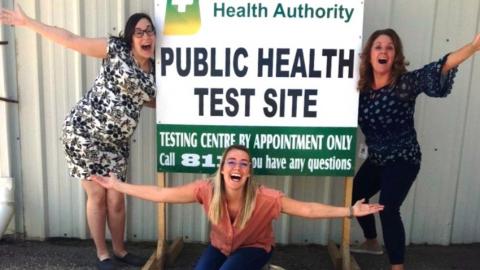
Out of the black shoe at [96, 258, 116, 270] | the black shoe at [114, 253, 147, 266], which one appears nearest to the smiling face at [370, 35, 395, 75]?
the black shoe at [114, 253, 147, 266]

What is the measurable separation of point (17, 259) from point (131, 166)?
1022mm

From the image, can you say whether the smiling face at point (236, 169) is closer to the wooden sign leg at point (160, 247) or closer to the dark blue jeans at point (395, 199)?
the wooden sign leg at point (160, 247)

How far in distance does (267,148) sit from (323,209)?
567 millimetres

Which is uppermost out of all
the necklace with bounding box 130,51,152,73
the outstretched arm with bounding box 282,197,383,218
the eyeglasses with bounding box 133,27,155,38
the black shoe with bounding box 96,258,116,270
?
the eyeglasses with bounding box 133,27,155,38

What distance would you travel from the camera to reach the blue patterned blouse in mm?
3043

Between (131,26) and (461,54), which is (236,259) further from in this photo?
(461,54)

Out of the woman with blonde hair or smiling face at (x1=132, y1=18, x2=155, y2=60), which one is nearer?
the woman with blonde hair

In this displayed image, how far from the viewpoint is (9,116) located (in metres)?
3.86

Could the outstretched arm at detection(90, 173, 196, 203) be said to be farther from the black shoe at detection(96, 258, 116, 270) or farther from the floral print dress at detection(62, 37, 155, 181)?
the black shoe at detection(96, 258, 116, 270)

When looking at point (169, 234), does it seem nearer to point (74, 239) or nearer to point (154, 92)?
point (74, 239)

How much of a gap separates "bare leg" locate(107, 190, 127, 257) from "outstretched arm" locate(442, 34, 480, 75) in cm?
217

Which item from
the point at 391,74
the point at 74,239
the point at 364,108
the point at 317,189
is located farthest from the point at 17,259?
the point at 391,74

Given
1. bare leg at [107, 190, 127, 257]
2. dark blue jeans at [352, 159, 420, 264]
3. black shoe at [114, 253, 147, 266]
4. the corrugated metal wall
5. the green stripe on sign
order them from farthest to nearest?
1. the corrugated metal wall
2. black shoe at [114, 253, 147, 266]
3. bare leg at [107, 190, 127, 257]
4. the green stripe on sign
5. dark blue jeans at [352, 159, 420, 264]

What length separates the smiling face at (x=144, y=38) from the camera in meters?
3.11
